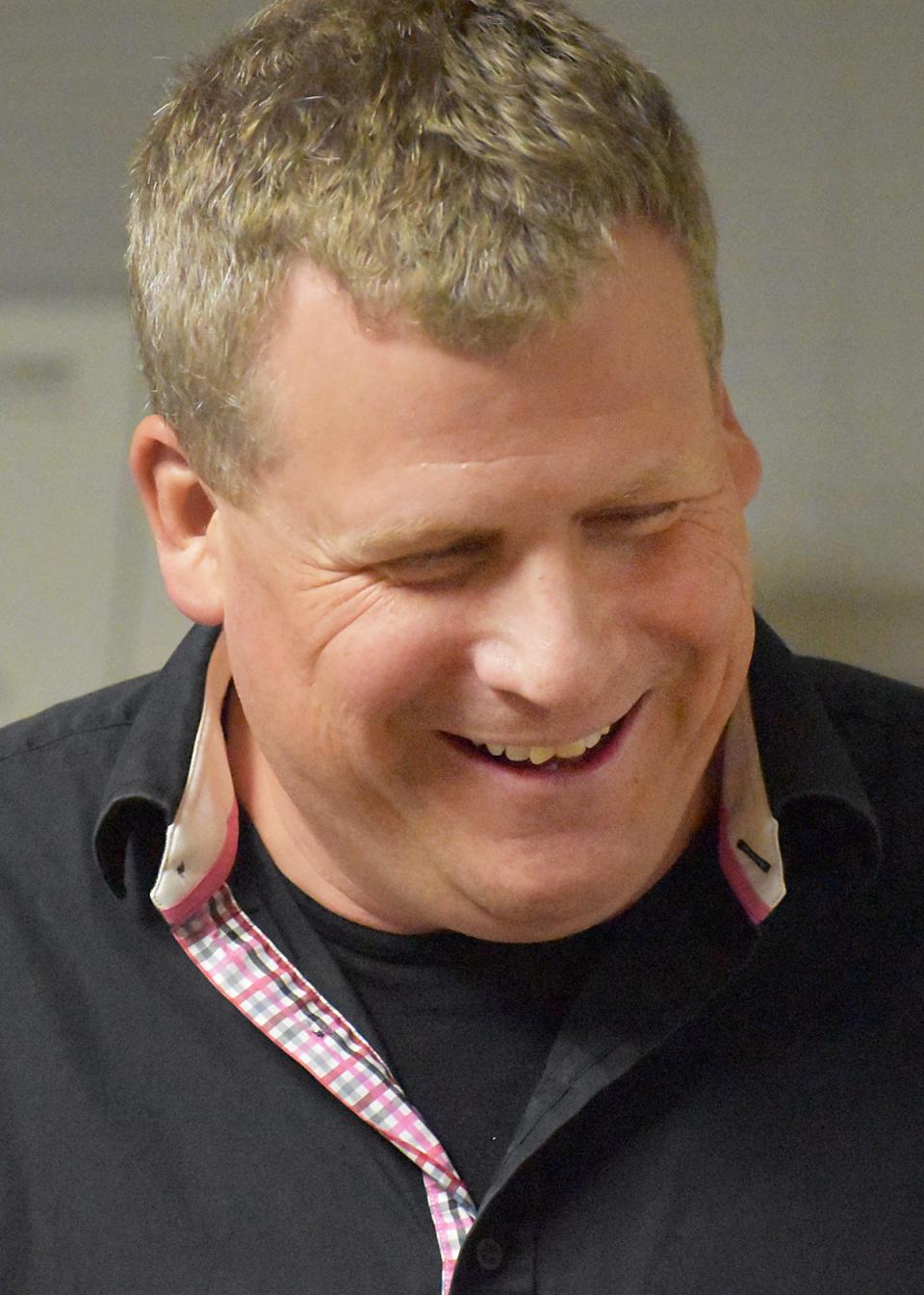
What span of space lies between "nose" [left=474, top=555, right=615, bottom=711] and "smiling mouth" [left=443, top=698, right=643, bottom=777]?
7cm

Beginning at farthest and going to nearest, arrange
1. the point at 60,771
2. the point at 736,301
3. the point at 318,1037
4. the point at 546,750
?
the point at 736,301 < the point at 60,771 < the point at 318,1037 < the point at 546,750

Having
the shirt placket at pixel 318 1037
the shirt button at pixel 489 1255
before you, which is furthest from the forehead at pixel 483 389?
the shirt button at pixel 489 1255

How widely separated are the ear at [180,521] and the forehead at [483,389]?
0.20 metres

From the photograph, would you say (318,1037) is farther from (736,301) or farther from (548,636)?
(736,301)

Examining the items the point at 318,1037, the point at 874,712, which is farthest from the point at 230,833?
the point at 874,712

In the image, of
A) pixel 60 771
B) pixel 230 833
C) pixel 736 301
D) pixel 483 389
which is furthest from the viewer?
pixel 736 301

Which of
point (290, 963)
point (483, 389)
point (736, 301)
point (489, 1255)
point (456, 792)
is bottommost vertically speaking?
point (489, 1255)

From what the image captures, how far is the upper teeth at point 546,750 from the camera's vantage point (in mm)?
1113

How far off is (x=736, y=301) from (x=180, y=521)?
760mm

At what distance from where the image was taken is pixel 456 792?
1.14 m

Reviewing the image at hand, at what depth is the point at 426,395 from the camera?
1009 millimetres

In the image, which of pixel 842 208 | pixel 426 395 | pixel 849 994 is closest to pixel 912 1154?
pixel 849 994

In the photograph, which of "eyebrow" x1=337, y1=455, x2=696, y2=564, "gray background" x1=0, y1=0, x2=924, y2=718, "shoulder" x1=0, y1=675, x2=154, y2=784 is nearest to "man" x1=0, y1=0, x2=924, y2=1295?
"eyebrow" x1=337, y1=455, x2=696, y2=564

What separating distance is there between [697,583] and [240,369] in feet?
1.26
